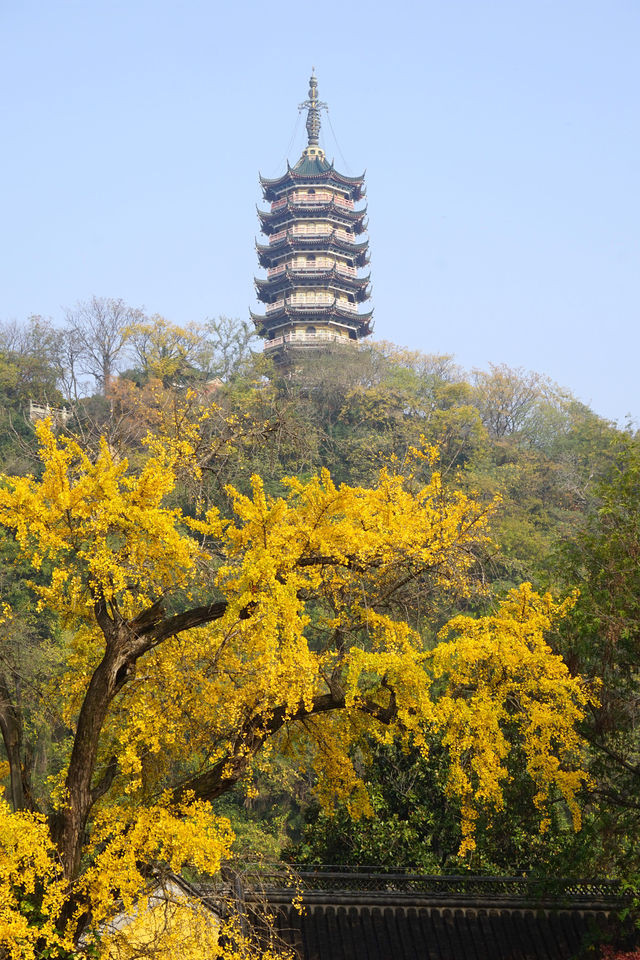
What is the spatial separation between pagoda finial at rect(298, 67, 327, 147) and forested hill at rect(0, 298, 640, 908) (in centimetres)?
1725

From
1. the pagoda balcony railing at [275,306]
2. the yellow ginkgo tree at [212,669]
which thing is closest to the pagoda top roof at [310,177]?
the pagoda balcony railing at [275,306]

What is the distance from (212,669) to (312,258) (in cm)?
3842

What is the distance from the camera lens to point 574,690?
23.6 ft

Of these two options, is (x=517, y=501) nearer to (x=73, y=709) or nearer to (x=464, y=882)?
(x=464, y=882)

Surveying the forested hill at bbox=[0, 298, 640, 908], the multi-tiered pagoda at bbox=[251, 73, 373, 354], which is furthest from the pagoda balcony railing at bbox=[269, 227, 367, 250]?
the forested hill at bbox=[0, 298, 640, 908]

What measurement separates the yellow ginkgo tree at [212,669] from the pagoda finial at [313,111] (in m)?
43.5

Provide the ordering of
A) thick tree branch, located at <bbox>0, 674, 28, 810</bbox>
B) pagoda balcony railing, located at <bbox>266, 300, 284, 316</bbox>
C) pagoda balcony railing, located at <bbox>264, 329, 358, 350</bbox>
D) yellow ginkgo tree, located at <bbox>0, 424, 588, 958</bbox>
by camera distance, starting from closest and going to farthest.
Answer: yellow ginkgo tree, located at <bbox>0, 424, 588, 958</bbox> < thick tree branch, located at <bbox>0, 674, 28, 810</bbox> < pagoda balcony railing, located at <bbox>264, 329, 358, 350</bbox> < pagoda balcony railing, located at <bbox>266, 300, 284, 316</bbox>

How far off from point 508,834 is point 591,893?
5.77 feet

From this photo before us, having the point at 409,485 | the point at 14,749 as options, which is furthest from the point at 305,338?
the point at 14,749

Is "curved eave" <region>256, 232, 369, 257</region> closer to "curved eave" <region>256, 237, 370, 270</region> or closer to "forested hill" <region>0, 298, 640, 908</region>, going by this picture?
"curved eave" <region>256, 237, 370, 270</region>

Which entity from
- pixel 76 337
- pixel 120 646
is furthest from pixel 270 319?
pixel 120 646

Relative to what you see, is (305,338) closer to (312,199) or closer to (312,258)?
(312,258)

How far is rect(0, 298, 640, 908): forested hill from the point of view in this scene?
858 centimetres

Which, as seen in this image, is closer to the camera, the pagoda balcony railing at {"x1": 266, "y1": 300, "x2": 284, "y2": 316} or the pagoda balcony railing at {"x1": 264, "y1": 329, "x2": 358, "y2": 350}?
the pagoda balcony railing at {"x1": 264, "y1": 329, "x2": 358, "y2": 350}
